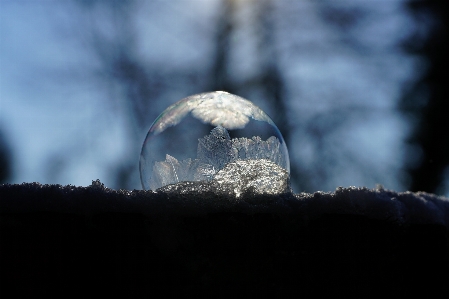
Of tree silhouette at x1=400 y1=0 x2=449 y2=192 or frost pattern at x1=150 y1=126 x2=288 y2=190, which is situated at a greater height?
tree silhouette at x1=400 y1=0 x2=449 y2=192

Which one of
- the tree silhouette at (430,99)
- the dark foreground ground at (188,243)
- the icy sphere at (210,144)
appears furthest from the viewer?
the tree silhouette at (430,99)

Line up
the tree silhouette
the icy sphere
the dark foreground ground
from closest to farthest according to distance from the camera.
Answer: the dark foreground ground → the icy sphere → the tree silhouette

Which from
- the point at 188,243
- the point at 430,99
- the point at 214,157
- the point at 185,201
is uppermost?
the point at 430,99

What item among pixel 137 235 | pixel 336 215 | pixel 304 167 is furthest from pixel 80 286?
pixel 304 167

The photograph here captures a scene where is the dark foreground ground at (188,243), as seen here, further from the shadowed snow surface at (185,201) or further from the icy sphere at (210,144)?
the icy sphere at (210,144)

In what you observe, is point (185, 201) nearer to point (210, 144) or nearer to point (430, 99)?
point (210, 144)

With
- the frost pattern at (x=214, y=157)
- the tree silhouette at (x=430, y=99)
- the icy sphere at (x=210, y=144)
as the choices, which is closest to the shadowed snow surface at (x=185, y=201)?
the icy sphere at (x=210, y=144)

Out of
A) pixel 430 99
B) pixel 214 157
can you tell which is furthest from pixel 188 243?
pixel 430 99

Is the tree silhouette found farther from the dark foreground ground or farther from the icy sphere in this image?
the dark foreground ground

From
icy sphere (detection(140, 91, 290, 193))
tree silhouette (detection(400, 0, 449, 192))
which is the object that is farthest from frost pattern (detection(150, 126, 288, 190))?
tree silhouette (detection(400, 0, 449, 192))
